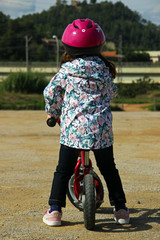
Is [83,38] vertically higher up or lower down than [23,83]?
higher up

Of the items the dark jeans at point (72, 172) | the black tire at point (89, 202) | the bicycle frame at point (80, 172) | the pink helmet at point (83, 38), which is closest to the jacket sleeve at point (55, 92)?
the pink helmet at point (83, 38)

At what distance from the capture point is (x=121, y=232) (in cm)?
336

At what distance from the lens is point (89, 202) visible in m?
3.20

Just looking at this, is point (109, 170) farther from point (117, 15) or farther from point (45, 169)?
point (117, 15)

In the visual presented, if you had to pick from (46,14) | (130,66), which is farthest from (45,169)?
(46,14)

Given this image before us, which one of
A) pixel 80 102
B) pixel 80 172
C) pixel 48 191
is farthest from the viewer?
pixel 48 191

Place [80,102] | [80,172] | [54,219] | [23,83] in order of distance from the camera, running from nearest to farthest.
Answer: [80,102], [54,219], [80,172], [23,83]

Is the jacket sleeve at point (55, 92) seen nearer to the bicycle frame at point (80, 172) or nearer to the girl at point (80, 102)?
the girl at point (80, 102)

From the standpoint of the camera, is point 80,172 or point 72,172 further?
point 80,172

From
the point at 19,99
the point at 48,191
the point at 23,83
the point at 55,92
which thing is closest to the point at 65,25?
the point at 23,83

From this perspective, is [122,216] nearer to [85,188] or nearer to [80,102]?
[85,188]

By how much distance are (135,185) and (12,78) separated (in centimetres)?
2395

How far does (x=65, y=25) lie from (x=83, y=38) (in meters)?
178

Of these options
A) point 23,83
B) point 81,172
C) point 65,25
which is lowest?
point 23,83
